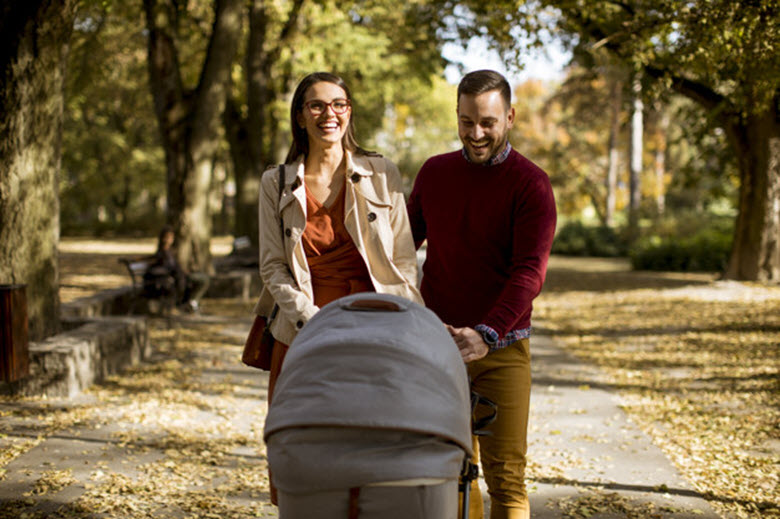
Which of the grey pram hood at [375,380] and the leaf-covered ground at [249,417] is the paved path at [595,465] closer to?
the leaf-covered ground at [249,417]

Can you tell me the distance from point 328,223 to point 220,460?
3.03 metres

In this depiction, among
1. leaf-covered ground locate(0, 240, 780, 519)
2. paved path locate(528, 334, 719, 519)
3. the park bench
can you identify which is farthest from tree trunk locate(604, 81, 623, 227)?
paved path locate(528, 334, 719, 519)

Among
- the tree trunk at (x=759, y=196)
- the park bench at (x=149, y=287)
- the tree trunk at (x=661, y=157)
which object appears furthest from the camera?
the tree trunk at (x=661, y=157)

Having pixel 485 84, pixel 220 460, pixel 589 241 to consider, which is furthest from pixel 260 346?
pixel 589 241

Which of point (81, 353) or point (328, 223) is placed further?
point (81, 353)

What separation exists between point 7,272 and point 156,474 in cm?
333

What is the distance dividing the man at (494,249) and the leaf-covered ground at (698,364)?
232 cm

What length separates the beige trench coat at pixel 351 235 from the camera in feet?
12.1

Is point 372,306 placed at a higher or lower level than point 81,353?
higher

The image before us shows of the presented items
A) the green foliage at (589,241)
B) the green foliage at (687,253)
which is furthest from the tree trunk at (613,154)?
the green foliage at (687,253)

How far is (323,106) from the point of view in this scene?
3.70m

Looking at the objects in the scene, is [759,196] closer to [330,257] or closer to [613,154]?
[330,257]

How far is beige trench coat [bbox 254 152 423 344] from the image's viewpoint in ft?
12.1

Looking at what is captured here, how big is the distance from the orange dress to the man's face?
65 cm
